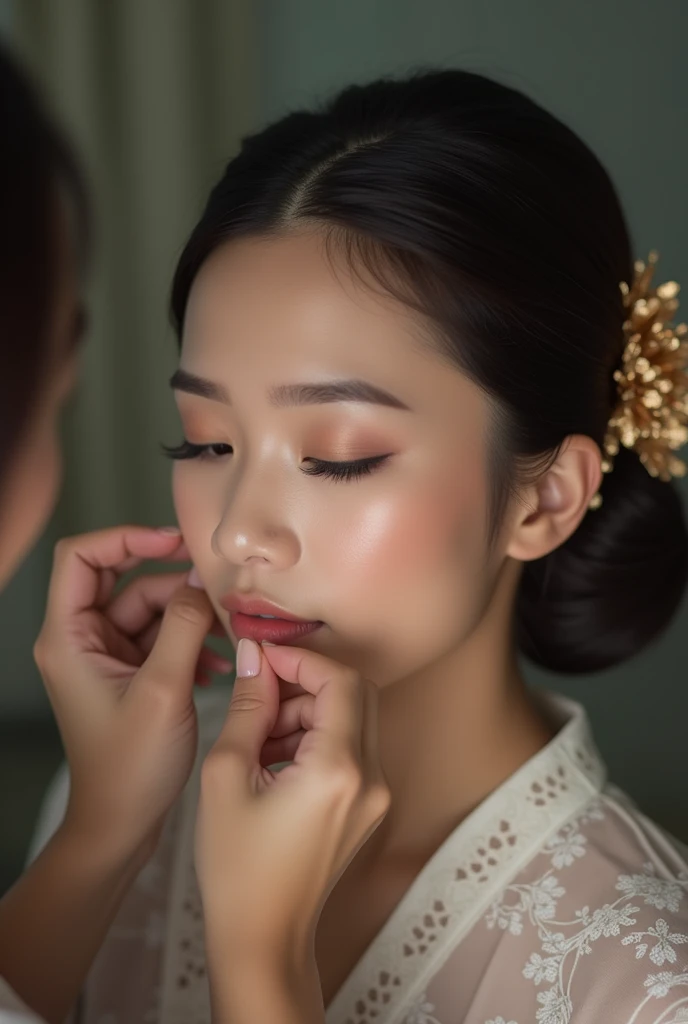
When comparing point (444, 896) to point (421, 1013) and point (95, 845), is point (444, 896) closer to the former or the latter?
point (421, 1013)

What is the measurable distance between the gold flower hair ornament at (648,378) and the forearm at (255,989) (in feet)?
2.39

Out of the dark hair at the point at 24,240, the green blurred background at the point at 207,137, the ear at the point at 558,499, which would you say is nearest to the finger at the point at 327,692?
the ear at the point at 558,499

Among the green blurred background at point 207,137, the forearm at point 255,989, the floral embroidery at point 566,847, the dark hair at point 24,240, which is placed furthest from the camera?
the green blurred background at point 207,137

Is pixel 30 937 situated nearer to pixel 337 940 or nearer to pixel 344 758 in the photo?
pixel 337 940

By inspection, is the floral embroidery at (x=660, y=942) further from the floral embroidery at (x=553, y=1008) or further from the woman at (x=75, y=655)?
the woman at (x=75, y=655)

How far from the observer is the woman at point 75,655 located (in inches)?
30.3

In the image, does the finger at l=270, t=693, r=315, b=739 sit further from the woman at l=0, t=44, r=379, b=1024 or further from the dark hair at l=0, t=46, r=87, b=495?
the dark hair at l=0, t=46, r=87, b=495

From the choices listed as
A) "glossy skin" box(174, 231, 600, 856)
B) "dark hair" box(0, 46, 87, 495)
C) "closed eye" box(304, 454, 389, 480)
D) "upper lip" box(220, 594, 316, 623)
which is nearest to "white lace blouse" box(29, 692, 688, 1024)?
"glossy skin" box(174, 231, 600, 856)

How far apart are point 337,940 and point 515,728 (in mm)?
351

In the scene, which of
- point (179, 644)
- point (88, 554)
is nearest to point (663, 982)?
point (179, 644)

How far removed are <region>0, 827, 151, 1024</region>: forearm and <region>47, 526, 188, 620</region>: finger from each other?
1.02 ft

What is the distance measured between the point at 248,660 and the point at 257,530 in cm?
14

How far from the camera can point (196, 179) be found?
2.42 meters

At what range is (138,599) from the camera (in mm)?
1571
